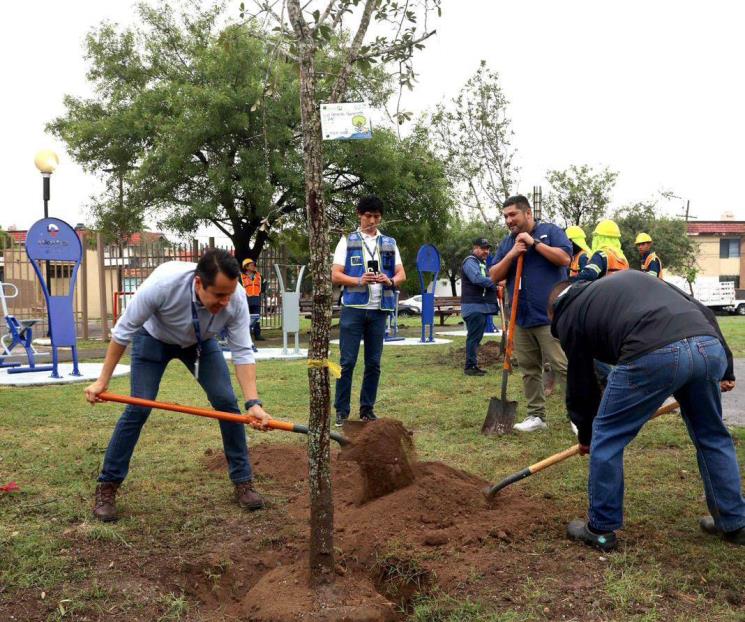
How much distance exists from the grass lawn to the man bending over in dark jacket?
0.23 metres

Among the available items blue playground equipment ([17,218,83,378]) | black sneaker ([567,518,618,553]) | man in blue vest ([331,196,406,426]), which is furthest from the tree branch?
blue playground equipment ([17,218,83,378])

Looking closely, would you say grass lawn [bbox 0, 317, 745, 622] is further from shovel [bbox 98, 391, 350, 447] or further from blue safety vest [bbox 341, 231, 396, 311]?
blue safety vest [bbox 341, 231, 396, 311]

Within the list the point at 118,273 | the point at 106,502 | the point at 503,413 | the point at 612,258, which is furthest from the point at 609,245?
the point at 118,273

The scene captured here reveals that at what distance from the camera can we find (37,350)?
15.3 metres

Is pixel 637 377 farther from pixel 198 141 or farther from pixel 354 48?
pixel 198 141

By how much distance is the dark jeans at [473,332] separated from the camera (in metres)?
9.34

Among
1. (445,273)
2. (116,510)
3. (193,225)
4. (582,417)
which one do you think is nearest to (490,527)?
(582,417)

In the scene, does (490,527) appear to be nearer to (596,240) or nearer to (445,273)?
(596,240)

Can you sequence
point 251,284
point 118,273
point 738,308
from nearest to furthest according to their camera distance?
1. point 251,284
2. point 118,273
3. point 738,308

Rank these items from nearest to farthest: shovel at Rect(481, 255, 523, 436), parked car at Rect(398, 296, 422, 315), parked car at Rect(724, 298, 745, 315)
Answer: shovel at Rect(481, 255, 523, 436) → parked car at Rect(724, 298, 745, 315) → parked car at Rect(398, 296, 422, 315)

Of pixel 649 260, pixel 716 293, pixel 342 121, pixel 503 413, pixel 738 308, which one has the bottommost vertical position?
pixel 738 308

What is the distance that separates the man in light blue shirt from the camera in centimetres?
369

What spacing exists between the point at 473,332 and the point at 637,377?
630cm

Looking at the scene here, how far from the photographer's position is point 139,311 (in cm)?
375
